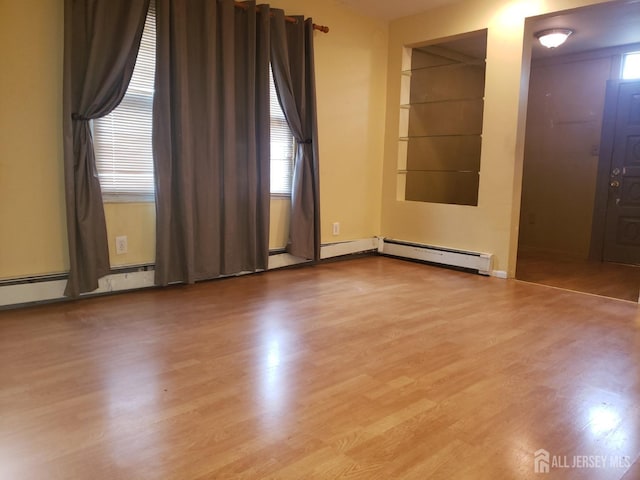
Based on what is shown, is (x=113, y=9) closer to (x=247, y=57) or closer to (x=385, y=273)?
(x=247, y=57)

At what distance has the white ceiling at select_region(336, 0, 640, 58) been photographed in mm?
4324

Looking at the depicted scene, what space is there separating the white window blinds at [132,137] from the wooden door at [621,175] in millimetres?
4754

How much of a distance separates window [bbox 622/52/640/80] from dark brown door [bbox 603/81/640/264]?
86 millimetres

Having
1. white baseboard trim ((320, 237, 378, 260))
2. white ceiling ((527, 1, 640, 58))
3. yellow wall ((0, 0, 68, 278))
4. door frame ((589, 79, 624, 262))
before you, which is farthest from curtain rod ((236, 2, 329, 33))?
door frame ((589, 79, 624, 262))

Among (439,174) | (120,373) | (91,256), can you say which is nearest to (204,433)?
(120,373)

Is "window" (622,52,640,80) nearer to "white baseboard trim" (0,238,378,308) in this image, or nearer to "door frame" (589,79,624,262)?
"door frame" (589,79,624,262)

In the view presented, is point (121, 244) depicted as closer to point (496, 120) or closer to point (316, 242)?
point (316, 242)

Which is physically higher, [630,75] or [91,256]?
[630,75]

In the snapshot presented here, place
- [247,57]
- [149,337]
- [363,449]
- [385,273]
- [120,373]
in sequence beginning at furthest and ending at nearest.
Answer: [385,273] < [247,57] < [149,337] < [120,373] < [363,449]

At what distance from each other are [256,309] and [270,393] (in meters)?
1.24

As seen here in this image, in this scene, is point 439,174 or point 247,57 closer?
point 247,57

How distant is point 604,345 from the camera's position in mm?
2730

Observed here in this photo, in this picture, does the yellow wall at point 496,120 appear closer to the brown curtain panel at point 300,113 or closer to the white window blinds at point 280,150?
the brown curtain panel at point 300,113

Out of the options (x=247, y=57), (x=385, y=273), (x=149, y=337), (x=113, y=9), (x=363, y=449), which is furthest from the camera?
(x=385, y=273)
